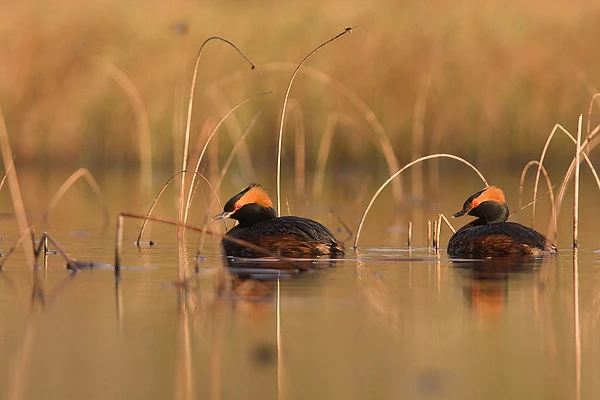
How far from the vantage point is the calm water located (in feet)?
20.1

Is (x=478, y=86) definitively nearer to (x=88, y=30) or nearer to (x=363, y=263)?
(x=88, y=30)

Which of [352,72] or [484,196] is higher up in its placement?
[352,72]

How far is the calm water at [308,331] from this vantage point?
6.11 m

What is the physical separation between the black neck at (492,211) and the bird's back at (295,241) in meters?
1.76

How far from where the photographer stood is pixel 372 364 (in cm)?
655

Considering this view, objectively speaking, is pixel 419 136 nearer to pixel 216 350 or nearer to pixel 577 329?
pixel 577 329

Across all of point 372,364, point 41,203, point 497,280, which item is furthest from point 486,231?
point 41,203

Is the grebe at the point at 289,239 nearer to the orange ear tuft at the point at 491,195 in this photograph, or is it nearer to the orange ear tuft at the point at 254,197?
the orange ear tuft at the point at 254,197

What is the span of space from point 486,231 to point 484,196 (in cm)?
106

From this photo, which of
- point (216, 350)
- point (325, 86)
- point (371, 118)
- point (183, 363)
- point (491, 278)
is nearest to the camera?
point (183, 363)

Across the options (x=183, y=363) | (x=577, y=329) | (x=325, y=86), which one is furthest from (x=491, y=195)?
(x=325, y=86)

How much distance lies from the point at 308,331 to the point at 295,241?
3751 millimetres

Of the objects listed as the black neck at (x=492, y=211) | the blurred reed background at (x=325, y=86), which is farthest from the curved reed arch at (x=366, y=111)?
the black neck at (x=492, y=211)

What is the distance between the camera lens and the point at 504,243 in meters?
11.0
